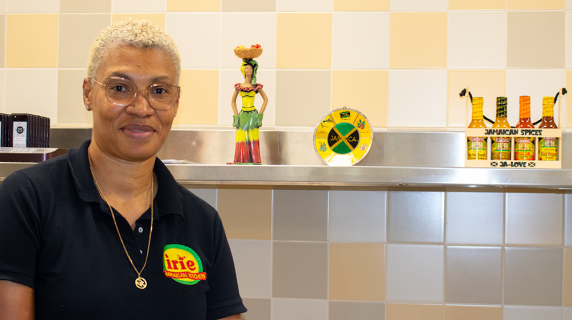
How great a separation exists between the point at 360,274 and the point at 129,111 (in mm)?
969

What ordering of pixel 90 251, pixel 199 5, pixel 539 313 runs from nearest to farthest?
pixel 90 251 → pixel 539 313 → pixel 199 5

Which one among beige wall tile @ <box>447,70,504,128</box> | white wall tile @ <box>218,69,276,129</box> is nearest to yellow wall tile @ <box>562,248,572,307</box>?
beige wall tile @ <box>447,70,504,128</box>

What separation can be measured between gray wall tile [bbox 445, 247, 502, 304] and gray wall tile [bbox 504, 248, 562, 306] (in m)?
0.04

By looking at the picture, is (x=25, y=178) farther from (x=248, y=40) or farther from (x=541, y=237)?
(x=541, y=237)

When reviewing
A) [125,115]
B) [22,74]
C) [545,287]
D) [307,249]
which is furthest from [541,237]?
[22,74]

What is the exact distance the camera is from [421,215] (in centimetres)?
145

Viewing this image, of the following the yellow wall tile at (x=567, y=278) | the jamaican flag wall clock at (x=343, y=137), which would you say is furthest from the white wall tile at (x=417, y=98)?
the yellow wall tile at (x=567, y=278)

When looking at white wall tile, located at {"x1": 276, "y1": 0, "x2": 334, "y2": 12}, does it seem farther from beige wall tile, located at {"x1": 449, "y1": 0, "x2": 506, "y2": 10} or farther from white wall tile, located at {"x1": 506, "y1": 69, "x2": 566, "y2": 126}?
white wall tile, located at {"x1": 506, "y1": 69, "x2": 566, "y2": 126}

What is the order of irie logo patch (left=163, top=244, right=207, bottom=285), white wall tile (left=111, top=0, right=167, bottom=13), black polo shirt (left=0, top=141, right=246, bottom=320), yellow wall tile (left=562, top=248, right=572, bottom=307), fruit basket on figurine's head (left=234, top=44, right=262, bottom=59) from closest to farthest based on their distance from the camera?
black polo shirt (left=0, top=141, right=246, bottom=320) → irie logo patch (left=163, top=244, right=207, bottom=285) → fruit basket on figurine's head (left=234, top=44, right=262, bottom=59) → yellow wall tile (left=562, top=248, right=572, bottom=307) → white wall tile (left=111, top=0, right=167, bottom=13)

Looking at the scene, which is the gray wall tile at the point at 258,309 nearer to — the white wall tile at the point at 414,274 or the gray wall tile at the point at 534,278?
the white wall tile at the point at 414,274

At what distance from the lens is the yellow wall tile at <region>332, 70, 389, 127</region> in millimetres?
1479

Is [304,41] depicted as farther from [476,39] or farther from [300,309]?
[300,309]

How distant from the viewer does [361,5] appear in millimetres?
1489

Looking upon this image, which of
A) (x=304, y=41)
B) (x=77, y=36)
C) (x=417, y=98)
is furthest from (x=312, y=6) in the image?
(x=77, y=36)
